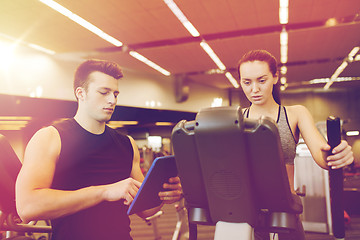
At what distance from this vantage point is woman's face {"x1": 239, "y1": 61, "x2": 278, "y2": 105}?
139 cm

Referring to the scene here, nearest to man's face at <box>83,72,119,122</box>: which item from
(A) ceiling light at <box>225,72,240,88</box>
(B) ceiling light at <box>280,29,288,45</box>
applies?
(B) ceiling light at <box>280,29,288,45</box>

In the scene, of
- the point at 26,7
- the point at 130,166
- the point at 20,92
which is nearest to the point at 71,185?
the point at 130,166

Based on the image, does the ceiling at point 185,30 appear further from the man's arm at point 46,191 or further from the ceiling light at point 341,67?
the man's arm at point 46,191

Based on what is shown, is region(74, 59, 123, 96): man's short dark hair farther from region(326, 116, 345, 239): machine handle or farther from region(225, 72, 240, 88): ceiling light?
region(225, 72, 240, 88): ceiling light

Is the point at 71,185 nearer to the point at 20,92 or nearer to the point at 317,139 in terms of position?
the point at 317,139

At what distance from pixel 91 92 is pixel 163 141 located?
10643 millimetres

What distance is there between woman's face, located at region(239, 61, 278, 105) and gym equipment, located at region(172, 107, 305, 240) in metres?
0.50

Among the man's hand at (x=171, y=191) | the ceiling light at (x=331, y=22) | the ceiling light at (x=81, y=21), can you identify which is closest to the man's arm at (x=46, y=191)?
the man's hand at (x=171, y=191)

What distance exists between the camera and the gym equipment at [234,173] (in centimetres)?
93

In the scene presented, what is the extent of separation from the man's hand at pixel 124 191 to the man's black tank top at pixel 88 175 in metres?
0.20

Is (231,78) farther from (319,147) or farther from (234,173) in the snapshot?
(234,173)

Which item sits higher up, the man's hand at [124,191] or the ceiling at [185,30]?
the ceiling at [185,30]

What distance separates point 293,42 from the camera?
794 cm

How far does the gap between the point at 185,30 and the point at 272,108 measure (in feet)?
18.3
